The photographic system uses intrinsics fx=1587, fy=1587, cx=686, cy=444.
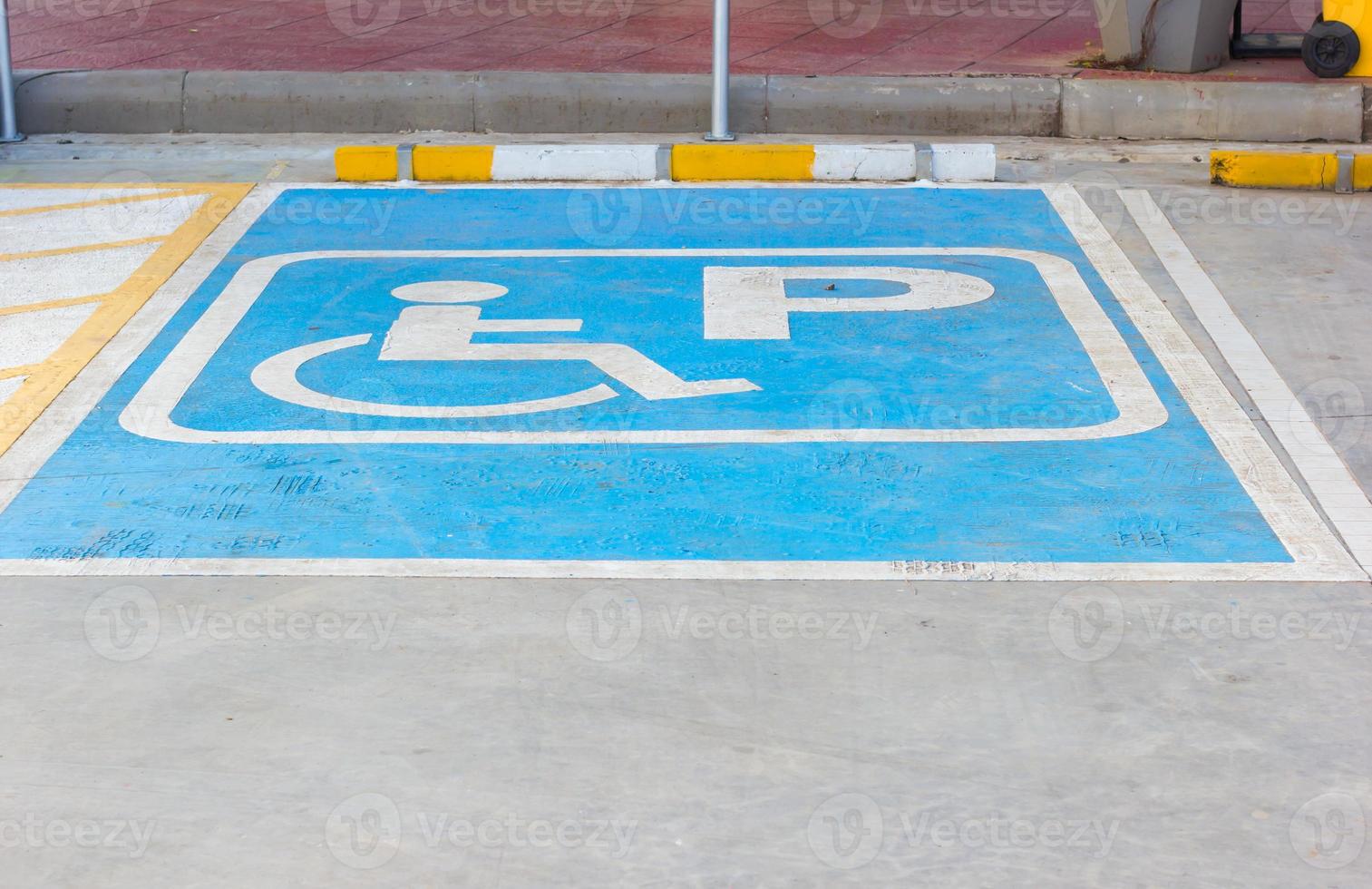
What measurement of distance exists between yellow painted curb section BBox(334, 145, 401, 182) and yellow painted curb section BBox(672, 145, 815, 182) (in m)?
1.71

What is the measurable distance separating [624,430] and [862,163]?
4.20 m

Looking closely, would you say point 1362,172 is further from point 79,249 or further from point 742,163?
point 79,249

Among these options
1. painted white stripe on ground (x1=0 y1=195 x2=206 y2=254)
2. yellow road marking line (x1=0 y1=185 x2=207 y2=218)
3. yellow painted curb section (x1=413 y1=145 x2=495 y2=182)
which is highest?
yellow painted curb section (x1=413 y1=145 x2=495 y2=182)

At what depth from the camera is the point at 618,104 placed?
10.7 metres

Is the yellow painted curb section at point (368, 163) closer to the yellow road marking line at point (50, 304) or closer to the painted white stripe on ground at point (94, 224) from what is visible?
the painted white stripe on ground at point (94, 224)

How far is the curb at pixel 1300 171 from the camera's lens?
9305 mm

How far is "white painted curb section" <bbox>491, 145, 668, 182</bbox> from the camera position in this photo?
964 cm

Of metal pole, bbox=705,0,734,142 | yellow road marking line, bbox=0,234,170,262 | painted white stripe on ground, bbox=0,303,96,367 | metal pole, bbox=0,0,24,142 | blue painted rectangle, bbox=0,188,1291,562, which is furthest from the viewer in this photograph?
metal pole, bbox=0,0,24,142

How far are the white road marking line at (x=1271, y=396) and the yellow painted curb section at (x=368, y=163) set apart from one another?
4389 mm

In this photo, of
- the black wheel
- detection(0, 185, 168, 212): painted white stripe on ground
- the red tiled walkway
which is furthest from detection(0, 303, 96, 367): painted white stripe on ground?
the black wheel

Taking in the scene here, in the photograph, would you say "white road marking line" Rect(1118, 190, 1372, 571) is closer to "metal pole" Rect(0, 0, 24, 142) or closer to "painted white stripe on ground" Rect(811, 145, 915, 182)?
"painted white stripe on ground" Rect(811, 145, 915, 182)

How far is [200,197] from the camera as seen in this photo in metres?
9.27

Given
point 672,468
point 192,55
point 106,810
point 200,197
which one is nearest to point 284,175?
point 200,197

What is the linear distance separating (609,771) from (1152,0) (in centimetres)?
913
